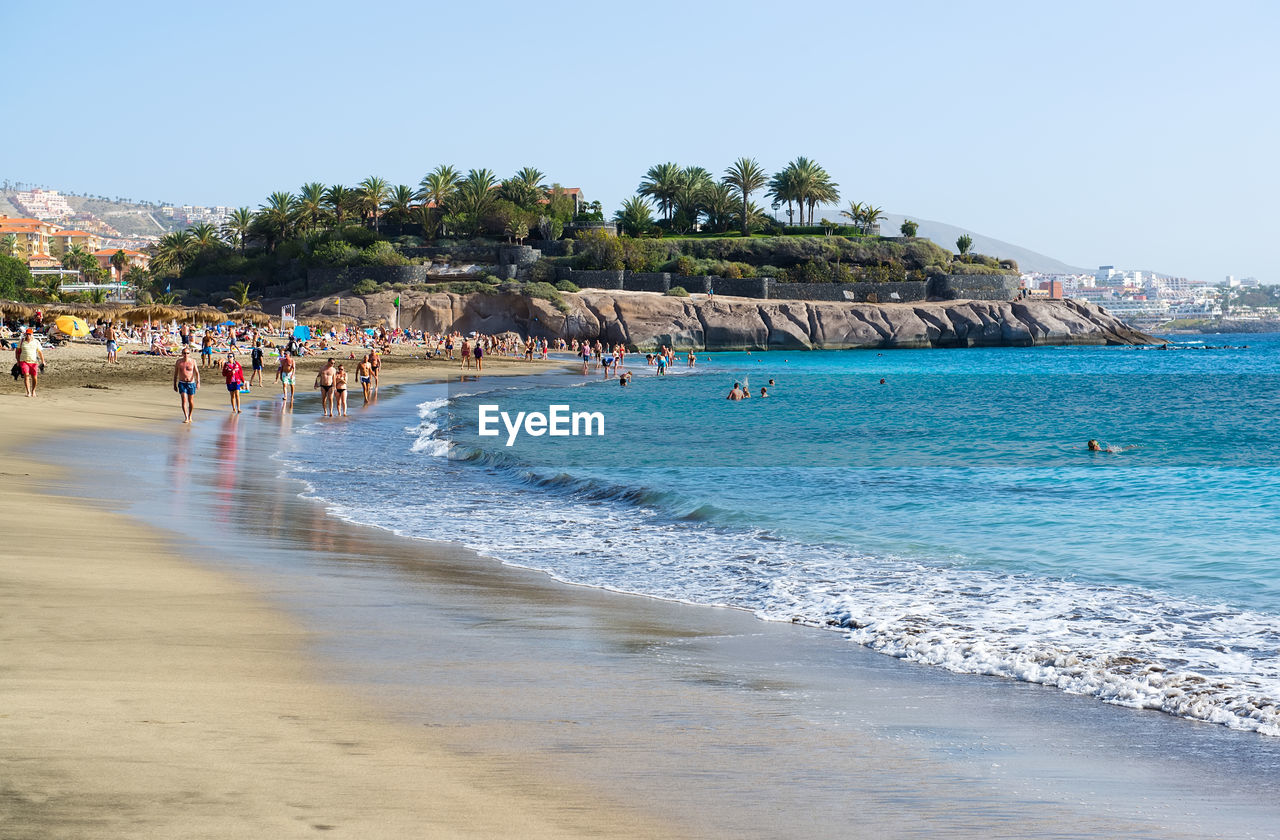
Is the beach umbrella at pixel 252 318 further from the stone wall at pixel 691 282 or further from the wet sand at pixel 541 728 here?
the wet sand at pixel 541 728

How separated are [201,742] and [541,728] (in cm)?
151

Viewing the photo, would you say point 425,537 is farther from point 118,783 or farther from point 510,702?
point 118,783

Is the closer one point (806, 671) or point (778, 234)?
point (806, 671)

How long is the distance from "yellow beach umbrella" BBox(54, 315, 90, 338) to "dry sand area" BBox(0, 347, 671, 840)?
42.3m

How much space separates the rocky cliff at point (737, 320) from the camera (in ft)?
271

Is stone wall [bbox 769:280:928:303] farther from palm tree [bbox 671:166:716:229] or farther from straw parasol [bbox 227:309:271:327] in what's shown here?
straw parasol [bbox 227:309:271:327]

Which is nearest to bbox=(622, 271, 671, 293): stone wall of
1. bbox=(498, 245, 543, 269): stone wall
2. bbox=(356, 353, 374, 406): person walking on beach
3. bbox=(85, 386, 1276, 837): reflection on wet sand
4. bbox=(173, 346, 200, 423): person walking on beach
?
bbox=(498, 245, 543, 269): stone wall

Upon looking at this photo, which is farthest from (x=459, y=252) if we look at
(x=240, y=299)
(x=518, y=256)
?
(x=240, y=299)

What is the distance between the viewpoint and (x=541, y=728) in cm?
502

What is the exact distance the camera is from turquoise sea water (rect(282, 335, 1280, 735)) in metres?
7.44

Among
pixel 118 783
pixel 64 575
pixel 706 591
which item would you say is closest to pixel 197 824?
pixel 118 783

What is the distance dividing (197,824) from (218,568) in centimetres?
558

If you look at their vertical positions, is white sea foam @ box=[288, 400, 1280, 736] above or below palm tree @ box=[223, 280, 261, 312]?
below

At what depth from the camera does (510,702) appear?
5.43 m
